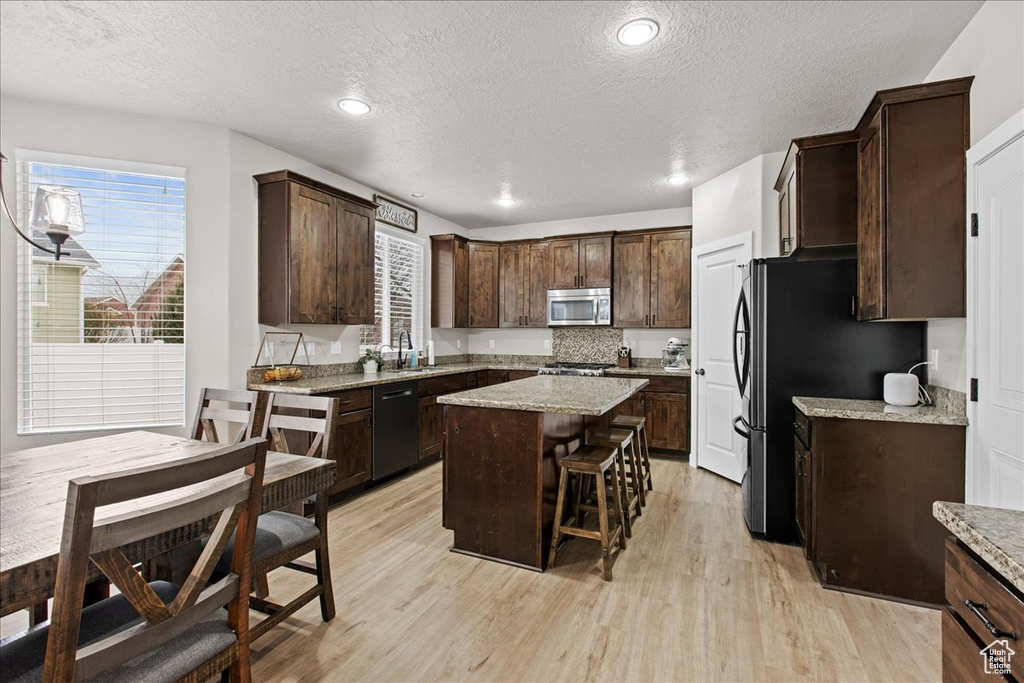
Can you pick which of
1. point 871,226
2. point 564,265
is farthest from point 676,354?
point 871,226

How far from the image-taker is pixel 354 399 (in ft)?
11.8

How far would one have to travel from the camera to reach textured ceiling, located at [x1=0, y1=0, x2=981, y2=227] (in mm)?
2092

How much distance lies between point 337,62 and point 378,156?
136 cm

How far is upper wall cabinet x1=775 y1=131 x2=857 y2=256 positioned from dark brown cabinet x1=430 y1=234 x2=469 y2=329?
3711 mm

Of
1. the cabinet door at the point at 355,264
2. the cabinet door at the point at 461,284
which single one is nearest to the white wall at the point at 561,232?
the cabinet door at the point at 461,284

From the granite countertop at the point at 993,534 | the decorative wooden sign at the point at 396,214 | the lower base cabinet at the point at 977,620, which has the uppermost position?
the decorative wooden sign at the point at 396,214

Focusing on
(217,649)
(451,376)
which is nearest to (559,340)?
(451,376)

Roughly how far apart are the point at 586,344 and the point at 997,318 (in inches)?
161

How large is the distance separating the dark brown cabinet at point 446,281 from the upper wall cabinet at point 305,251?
66.4 inches

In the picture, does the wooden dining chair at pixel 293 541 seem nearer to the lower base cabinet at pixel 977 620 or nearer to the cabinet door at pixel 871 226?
the lower base cabinet at pixel 977 620

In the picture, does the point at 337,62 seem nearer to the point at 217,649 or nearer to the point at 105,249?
the point at 105,249

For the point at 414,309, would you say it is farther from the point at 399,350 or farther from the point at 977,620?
the point at 977,620

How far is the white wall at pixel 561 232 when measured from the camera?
5457 mm

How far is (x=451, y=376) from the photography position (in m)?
4.89
